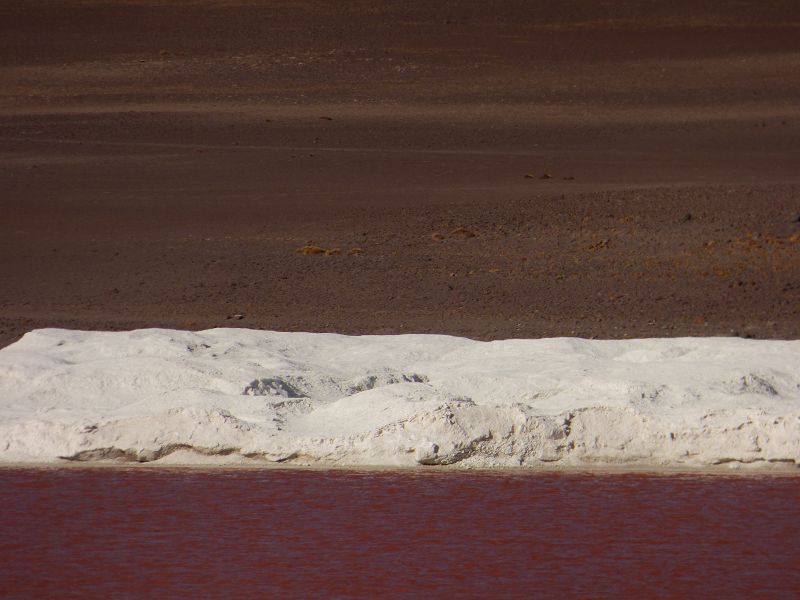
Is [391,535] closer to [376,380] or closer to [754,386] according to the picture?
[376,380]

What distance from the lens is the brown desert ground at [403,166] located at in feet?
46.9

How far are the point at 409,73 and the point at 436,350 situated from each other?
18.2 m

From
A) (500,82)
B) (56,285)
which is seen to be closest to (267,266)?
(56,285)

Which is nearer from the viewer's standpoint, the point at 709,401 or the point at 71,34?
the point at 709,401

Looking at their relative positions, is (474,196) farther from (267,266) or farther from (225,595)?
(225,595)

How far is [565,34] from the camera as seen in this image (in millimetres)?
30438

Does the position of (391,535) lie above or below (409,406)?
below

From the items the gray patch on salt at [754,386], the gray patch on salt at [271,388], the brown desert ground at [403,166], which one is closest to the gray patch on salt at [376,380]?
the gray patch on salt at [271,388]

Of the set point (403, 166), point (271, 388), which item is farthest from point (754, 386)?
point (403, 166)

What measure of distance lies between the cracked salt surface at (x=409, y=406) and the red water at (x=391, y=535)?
0.75 ft

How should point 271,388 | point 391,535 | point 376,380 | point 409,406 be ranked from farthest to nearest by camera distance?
point 376,380 → point 271,388 → point 409,406 → point 391,535

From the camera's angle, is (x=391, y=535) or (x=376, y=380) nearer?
(x=391, y=535)

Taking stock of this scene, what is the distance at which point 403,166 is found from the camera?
20.8 m

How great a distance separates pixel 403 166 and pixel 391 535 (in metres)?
14.8
